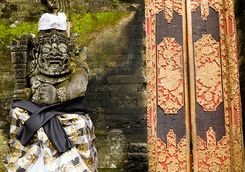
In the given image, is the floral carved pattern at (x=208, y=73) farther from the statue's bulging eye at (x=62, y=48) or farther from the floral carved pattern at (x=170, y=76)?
the statue's bulging eye at (x=62, y=48)

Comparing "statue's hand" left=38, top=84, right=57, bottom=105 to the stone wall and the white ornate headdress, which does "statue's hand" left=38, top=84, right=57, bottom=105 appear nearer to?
the white ornate headdress

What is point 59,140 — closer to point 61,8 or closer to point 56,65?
point 56,65

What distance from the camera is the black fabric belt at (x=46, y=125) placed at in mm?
4512

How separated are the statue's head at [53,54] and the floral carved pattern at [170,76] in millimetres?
1668

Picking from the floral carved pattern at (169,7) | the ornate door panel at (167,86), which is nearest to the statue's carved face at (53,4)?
the ornate door panel at (167,86)

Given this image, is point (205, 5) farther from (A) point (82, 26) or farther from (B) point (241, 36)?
(A) point (82, 26)

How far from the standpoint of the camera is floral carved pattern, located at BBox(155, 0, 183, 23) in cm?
648

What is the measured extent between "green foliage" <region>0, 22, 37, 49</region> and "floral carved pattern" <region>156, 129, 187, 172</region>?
213 centimetres

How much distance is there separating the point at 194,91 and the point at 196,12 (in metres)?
1.07

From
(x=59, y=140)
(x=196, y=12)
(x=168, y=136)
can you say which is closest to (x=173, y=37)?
(x=196, y=12)

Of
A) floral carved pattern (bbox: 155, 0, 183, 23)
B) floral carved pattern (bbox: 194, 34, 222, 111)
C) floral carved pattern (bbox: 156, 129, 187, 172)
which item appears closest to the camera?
floral carved pattern (bbox: 156, 129, 187, 172)

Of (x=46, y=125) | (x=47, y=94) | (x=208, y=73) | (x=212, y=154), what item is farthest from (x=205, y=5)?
(x=46, y=125)

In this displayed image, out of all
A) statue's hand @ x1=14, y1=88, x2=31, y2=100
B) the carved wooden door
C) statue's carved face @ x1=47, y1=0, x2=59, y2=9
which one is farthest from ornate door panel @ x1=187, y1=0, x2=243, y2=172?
statue's hand @ x1=14, y1=88, x2=31, y2=100

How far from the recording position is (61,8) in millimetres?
6352
